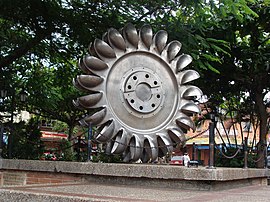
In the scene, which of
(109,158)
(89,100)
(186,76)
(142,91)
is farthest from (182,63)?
(109,158)

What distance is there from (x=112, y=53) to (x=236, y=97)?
13.0 m

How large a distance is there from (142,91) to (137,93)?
4.7 inches

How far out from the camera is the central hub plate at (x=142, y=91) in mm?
8812

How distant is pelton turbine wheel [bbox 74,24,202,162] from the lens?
8.54 metres

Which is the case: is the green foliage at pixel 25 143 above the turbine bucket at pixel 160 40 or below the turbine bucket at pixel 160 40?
below

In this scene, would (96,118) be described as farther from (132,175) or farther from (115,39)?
(115,39)

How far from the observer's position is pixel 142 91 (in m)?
8.93

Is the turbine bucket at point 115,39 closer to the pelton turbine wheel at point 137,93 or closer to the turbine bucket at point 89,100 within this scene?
the pelton turbine wheel at point 137,93

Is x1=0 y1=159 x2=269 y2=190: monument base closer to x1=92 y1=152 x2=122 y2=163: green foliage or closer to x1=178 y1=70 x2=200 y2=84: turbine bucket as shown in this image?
x1=178 y1=70 x2=200 y2=84: turbine bucket

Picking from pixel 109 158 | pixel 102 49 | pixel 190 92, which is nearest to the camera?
pixel 102 49

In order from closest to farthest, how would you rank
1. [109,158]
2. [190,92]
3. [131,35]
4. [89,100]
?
[89,100], [131,35], [190,92], [109,158]

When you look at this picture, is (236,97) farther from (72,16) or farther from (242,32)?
(72,16)

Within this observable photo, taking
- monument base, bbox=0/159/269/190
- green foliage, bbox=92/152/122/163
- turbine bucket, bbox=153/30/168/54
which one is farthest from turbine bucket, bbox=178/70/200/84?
green foliage, bbox=92/152/122/163

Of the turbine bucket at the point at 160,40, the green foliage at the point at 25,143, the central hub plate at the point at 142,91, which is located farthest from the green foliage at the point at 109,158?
the turbine bucket at the point at 160,40
